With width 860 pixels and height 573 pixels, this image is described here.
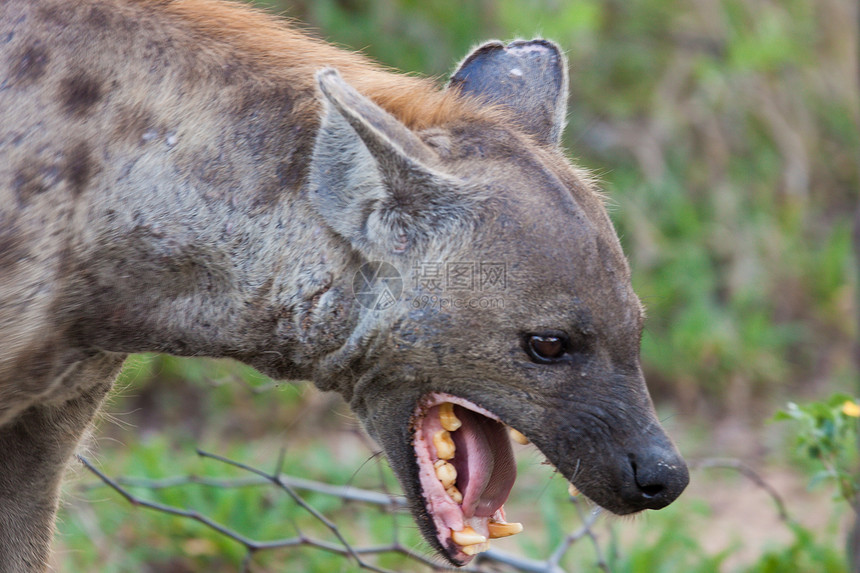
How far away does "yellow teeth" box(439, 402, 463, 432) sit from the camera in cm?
234

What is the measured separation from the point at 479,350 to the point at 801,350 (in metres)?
4.29

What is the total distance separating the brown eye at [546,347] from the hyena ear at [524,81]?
1.74 feet

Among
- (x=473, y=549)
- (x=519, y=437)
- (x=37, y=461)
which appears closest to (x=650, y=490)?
(x=519, y=437)

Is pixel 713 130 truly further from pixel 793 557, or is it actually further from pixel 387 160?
pixel 387 160

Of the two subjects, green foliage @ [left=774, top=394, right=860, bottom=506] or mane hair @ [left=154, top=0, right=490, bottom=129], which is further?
green foliage @ [left=774, top=394, right=860, bottom=506]

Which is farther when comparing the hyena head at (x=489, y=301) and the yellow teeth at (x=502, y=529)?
the yellow teeth at (x=502, y=529)

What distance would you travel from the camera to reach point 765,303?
6035mm

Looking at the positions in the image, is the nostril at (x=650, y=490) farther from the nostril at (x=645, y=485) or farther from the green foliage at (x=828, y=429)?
the green foliage at (x=828, y=429)

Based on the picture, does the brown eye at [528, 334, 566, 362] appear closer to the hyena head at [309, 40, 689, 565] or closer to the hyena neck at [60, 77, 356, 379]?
the hyena head at [309, 40, 689, 565]

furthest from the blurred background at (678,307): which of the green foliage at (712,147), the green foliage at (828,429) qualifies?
the green foliage at (828,429)

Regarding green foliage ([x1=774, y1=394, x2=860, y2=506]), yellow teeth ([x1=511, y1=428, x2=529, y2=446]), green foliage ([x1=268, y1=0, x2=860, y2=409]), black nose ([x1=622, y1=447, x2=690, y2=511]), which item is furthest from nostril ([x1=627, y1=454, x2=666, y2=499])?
green foliage ([x1=268, y1=0, x2=860, y2=409])

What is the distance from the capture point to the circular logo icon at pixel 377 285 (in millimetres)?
2209

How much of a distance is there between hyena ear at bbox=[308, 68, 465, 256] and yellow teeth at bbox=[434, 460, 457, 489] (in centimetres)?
51

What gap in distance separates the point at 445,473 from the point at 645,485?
445mm
